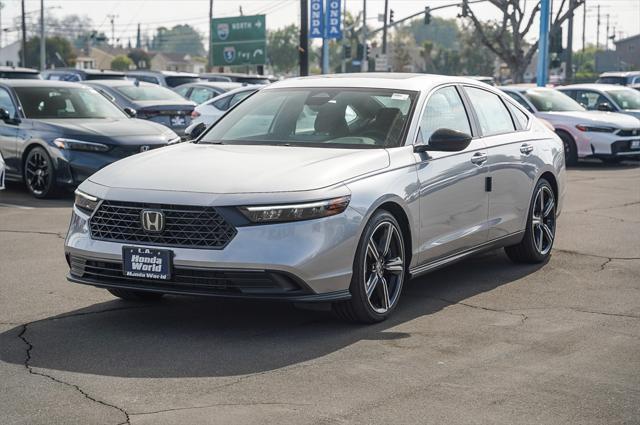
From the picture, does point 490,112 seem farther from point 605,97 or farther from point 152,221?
point 605,97

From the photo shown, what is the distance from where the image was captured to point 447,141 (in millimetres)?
7324

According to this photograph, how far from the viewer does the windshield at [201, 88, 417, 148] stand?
7.47 meters

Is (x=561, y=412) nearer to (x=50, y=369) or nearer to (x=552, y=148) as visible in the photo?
(x=50, y=369)

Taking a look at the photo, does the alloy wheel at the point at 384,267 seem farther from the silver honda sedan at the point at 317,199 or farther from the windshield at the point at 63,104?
the windshield at the point at 63,104

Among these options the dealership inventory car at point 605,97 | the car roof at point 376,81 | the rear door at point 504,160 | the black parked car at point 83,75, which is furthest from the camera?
the black parked car at point 83,75

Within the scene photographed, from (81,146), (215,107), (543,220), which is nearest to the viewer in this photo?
(543,220)

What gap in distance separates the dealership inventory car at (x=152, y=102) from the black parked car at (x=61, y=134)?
4.22 m

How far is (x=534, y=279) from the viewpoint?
8.63 m

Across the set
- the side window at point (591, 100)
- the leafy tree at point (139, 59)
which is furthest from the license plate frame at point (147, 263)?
the leafy tree at point (139, 59)

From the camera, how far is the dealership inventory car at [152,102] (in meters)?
20.2

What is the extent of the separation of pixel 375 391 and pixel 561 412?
0.90 m

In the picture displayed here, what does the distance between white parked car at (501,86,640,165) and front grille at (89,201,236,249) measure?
603 inches

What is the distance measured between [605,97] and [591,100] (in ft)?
0.96

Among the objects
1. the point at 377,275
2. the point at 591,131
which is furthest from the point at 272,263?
the point at 591,131
